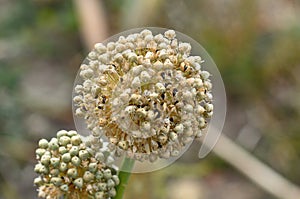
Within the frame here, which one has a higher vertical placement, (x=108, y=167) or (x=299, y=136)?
(x=108, y=167)

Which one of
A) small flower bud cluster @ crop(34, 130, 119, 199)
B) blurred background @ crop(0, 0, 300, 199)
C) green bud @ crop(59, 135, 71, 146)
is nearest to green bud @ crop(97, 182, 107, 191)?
small flower bud cluster @ crop(34, 130, 119, 199)

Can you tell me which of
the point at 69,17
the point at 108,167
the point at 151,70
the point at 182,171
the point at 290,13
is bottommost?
the point at 182,171

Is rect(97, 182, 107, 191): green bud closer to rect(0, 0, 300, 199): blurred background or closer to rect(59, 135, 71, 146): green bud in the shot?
rect(59, 135, 71, 146): green bud

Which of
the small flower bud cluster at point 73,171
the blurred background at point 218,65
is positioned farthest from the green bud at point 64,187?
the blurred background at point 218,65

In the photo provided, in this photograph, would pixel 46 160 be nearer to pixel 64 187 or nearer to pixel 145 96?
pixel 64 187

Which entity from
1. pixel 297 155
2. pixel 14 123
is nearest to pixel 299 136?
pixel 297 155

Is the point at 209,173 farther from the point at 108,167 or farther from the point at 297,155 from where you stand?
the point at 108,167

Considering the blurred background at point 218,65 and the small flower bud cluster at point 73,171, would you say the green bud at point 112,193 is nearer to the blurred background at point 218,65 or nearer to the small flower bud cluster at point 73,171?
the small flower bud cluster at point 73,171

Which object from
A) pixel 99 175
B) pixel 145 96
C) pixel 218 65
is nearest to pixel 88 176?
pixel 99 175
